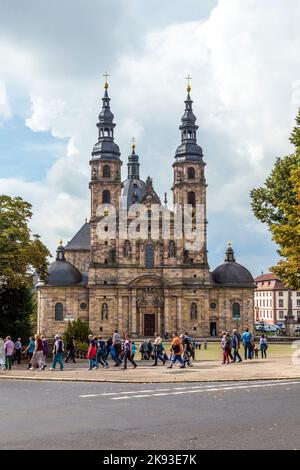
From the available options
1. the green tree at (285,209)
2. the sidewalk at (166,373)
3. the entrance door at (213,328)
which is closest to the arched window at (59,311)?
the entrance door at (213,328)

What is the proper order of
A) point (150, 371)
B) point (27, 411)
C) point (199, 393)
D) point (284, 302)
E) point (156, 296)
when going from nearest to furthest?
point (27, 411), point (199, 393), point (150, 371), point (156, 296), point (284, 302)

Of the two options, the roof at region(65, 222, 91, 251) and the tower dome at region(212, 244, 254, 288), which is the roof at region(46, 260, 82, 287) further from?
the tower dome at region(212, 244, 254, 288)

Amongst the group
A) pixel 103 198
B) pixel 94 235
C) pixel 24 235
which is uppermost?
pixel 103 198

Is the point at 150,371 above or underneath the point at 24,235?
underneath

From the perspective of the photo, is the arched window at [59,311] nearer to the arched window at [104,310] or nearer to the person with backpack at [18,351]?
the arched window at [104,310]

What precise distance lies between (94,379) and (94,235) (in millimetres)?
52628

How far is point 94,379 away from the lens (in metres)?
23.8

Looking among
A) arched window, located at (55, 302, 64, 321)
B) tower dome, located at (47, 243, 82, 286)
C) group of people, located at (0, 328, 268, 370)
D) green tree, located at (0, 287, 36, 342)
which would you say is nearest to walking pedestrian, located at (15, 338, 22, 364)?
group of people, located at (0, 328, 268, 370)

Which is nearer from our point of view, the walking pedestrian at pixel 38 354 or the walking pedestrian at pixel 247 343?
the walking pedestrian at pixel 38 354

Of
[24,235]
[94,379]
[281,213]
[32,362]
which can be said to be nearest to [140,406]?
[94,379]

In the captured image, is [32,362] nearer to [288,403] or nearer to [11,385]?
[11,385]

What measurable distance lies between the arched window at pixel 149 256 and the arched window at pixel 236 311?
38.7 ft

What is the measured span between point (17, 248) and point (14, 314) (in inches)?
250

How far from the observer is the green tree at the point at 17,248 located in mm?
35531
